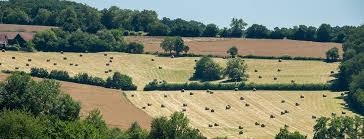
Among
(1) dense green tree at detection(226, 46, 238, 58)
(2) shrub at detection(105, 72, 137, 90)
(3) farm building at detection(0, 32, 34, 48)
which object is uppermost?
(3) farm building at detection(0, 32, 34, 48)

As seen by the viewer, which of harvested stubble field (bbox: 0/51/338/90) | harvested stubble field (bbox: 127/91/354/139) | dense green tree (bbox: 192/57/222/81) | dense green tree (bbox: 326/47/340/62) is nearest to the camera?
harvested stubble field (bbox: 127/91/354/139)

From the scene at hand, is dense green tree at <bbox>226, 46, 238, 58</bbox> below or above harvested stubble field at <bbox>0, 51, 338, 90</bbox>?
above

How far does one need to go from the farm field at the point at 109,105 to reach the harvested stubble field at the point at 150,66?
1217 centimetres

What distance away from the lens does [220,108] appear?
14238cm

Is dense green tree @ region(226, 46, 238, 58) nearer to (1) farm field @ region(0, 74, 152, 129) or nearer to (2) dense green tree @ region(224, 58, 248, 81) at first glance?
(2) dense green tree @ region(224, 58, 248, 81)

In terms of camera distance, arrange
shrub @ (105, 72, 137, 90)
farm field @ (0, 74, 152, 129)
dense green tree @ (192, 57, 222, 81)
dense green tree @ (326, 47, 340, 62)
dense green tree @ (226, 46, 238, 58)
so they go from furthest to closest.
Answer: dense green tree @ (226, 46, 238, 58) → dense green tree @ (326, 47, 340, 62) → dense green tree @ (192, 57, 222, 81) → shrub @ (105, 72, 137, 90) → farm field @ (0, 74, 152, 129)

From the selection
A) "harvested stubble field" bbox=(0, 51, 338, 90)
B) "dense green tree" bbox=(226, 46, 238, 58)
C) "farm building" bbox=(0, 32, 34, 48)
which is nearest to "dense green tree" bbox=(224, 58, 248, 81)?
"harvested stubble field" bbox=(0, 51, 338, 90)

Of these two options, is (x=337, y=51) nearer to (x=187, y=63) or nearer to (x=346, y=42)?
(x=346, y=42)

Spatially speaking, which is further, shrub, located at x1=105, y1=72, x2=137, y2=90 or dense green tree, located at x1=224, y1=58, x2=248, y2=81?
dense green tree, located at x1=224, y1=58, x2=248, y2=81

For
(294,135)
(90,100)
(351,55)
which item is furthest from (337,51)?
(294,135)

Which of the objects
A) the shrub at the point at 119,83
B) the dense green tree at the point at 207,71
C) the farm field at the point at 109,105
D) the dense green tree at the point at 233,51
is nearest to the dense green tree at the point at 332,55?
the dense green tree at the point at 233,51

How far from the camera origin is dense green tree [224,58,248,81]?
167 meters

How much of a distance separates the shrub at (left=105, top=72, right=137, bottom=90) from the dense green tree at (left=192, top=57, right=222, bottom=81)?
1756 cm

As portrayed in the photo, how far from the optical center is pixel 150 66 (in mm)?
176125
